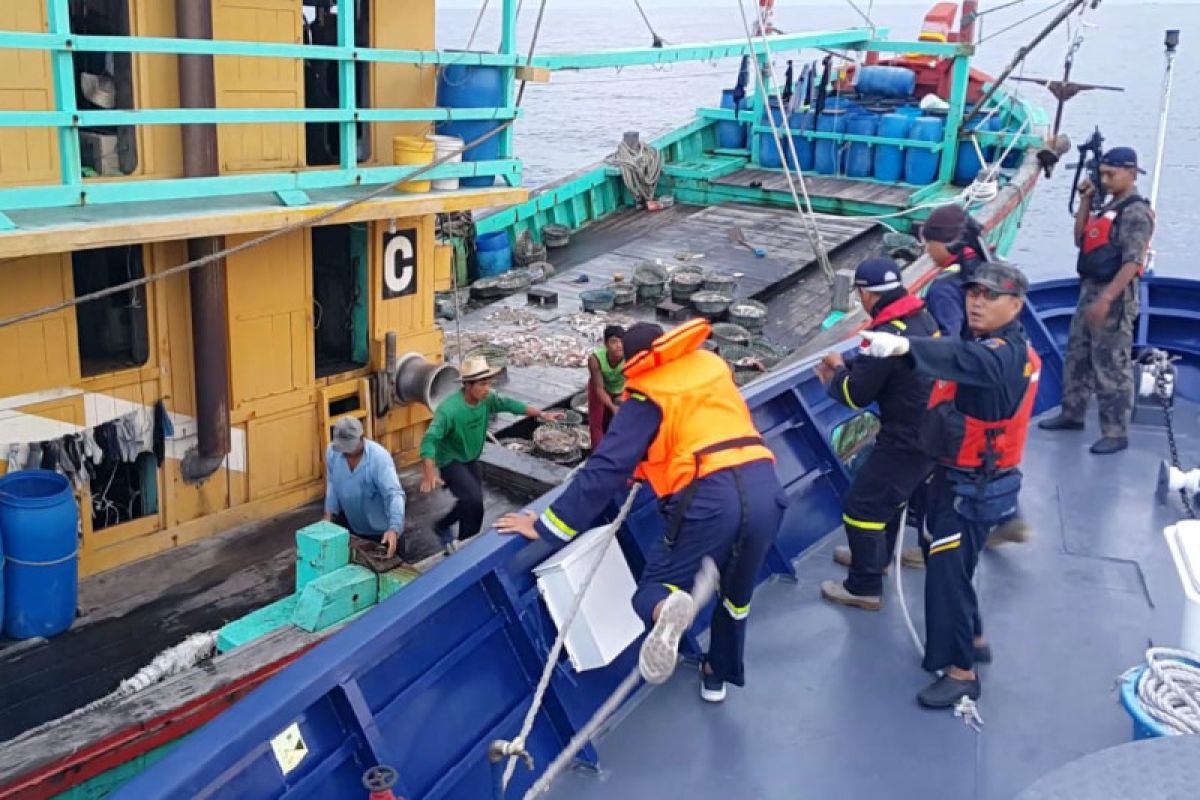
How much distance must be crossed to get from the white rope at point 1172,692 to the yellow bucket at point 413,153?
5661 mm

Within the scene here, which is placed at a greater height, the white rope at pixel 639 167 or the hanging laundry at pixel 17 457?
the white rope at pixel 639 167

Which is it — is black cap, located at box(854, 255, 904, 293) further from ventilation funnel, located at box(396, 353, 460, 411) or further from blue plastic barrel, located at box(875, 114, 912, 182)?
blue plastic barrel, located at box(875, 114, 912, 182)

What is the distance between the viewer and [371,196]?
22.0 ft

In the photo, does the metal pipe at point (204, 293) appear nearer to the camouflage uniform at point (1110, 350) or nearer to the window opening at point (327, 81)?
the window opening at point (327, 81)

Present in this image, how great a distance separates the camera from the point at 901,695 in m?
4.24

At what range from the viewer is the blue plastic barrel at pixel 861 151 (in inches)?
690

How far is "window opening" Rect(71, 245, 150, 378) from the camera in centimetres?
691

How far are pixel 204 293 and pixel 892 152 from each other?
41.7ft

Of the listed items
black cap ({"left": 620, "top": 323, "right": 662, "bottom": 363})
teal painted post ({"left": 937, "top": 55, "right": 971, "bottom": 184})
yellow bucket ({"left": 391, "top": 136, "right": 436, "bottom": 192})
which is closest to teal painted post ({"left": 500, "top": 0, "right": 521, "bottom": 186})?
yellow bucket ({"left": 391, "top": 136, "right": 436, "bottom": 192})

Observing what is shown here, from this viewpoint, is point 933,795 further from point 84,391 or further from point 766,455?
point 84,391

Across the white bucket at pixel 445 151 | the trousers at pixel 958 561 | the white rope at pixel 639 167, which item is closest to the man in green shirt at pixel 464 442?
the white bucket at pixel 445 151

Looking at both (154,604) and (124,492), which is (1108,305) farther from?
(124,492)

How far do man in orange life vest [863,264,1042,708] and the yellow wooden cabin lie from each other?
4.07m

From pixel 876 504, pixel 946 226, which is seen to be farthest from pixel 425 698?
pixel 946 226
